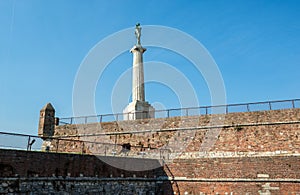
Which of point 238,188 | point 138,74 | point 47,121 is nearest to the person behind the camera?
point 238,188

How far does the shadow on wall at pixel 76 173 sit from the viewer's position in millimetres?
10406

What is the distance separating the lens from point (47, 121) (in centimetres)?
2238

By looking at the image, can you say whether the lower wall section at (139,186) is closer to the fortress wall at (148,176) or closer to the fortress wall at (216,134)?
the fortress wall at (148,176)

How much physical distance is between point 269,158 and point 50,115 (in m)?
16.5

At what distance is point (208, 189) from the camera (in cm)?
1443

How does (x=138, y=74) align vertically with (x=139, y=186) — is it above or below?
above

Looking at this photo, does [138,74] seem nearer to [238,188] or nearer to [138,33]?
[138,33]

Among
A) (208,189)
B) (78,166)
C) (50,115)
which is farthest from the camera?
(50,115)

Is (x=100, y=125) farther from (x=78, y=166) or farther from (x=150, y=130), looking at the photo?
(x=78, y=166)

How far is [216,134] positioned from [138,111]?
249 inches

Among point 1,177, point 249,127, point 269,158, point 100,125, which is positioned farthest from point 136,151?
point 1,177

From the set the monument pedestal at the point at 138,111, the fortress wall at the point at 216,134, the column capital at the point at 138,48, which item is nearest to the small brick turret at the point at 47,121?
the fortress wall at the point at 216,134

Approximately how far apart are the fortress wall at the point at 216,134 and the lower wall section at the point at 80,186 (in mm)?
3677

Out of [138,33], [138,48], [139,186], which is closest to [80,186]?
[139,186]
